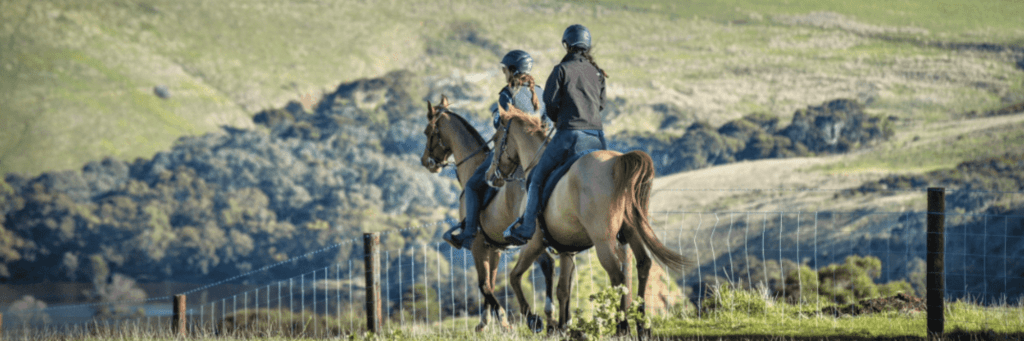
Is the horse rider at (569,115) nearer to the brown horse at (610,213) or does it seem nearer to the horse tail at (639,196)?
the brown horse at (610,213)

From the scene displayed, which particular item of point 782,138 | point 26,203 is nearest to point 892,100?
point 782,138

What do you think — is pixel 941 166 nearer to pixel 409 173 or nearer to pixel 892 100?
pixel 892 100

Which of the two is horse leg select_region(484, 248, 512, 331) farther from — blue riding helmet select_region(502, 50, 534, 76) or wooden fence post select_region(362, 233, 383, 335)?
blue riding helmet select_region(502, 50, 534, 76)

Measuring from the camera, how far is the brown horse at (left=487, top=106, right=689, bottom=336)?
6109mm

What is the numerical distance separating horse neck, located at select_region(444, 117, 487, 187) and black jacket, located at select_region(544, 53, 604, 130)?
221cm

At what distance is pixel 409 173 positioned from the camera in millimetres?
113938

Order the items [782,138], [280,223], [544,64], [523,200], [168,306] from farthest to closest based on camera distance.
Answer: [544,64], [280,223], [782,138], [168,306], [523,200]

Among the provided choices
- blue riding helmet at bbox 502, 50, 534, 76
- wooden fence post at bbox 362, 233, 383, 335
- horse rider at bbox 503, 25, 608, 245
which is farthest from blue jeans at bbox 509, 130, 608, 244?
wooden fence post at bbox 362, 233, 383, 335

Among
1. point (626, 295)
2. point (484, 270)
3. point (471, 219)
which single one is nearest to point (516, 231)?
point (626, 295)

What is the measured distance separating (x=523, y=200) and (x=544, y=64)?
111991 mm

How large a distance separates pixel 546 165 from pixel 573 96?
22.7 inches

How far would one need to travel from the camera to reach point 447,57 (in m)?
135

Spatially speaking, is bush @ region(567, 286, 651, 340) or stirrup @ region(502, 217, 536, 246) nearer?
bush @ region(567, 286, 651, 340)

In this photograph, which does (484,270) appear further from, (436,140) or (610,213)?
(610,213)
